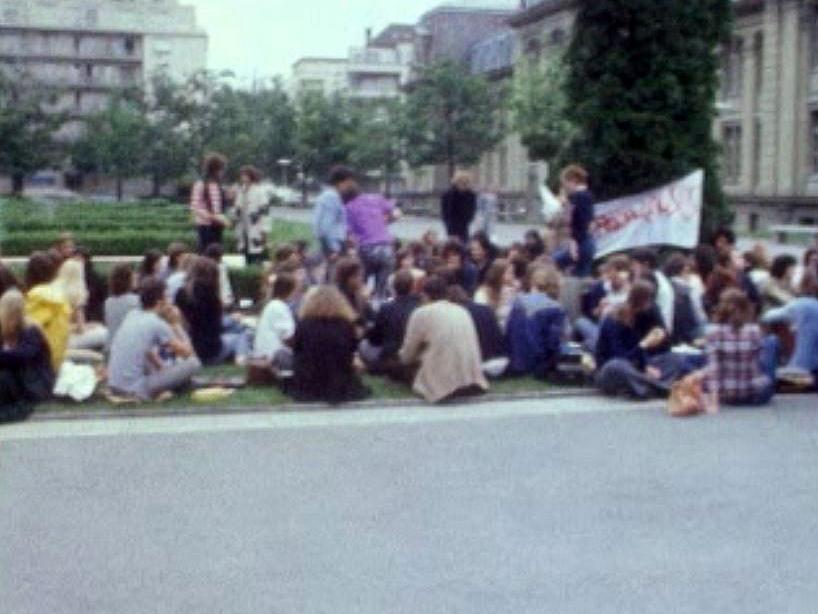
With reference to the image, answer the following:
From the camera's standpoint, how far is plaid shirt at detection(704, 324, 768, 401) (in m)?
14.4

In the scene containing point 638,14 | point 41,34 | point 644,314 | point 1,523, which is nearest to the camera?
point 1,523

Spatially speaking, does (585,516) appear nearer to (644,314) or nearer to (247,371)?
(644,314)

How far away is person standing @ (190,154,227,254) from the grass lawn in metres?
5.78

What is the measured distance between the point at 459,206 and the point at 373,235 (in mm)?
2666

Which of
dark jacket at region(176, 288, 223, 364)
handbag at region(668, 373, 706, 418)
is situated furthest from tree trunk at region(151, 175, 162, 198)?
handbag at region(668, 373, 706, 418)

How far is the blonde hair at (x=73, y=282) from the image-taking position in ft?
56.7

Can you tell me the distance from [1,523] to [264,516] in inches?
64.1

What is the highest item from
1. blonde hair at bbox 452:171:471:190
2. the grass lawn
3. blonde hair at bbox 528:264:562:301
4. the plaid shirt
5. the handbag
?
blonde hair at bbox 452:171:471:190

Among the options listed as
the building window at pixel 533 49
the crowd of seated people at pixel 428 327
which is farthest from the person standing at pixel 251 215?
the building window at pixel 533 49

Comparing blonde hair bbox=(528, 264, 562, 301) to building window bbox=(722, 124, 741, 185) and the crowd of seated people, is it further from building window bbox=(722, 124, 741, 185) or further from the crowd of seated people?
building window bbox=(722, 124, 741, 185)

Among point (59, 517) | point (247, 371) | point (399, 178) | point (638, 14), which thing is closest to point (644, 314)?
point (247, 371)

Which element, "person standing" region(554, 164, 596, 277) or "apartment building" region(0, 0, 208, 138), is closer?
"person standing" region(554, 164, 596, 277)

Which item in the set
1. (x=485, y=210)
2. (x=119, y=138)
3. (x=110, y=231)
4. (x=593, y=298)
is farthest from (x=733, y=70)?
(x=593, y=298)

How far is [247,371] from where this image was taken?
51.3 ft
